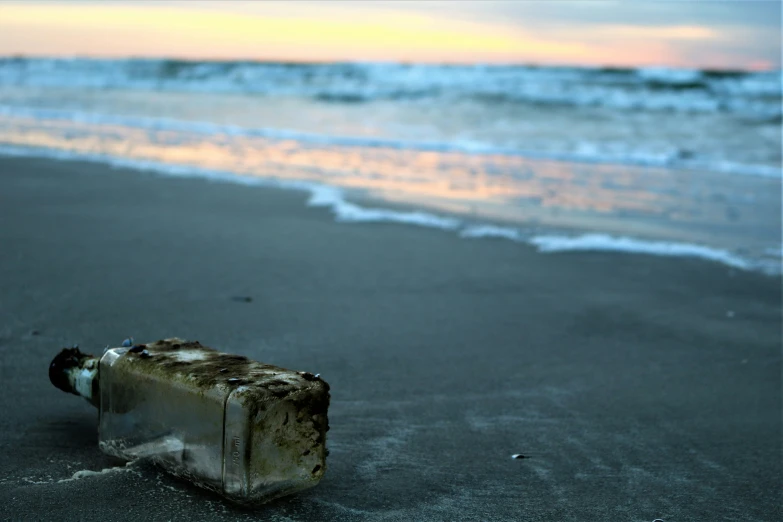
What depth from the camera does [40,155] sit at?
727 cm

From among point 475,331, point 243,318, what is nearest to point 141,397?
point 243,318

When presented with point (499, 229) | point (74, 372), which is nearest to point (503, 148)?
point (499, 229)

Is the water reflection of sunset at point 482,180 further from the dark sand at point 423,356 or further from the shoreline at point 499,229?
the dark sand at point 423,356

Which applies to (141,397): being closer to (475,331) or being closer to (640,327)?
(475,331)

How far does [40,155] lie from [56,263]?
169 inches

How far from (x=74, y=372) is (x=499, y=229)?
10.8 feet

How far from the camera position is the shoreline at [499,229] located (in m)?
4.36

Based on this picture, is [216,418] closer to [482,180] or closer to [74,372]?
[74,372]

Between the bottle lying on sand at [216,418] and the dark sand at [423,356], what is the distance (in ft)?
0.21

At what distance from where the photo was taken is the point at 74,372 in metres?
1.77

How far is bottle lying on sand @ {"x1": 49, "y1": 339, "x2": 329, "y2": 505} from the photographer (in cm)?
140

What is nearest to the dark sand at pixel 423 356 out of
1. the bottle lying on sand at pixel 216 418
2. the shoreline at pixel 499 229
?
the bottle lying on sand at pixel 216 418

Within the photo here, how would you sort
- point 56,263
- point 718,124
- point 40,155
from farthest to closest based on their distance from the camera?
point 718,124
point 40,155
point 56,263

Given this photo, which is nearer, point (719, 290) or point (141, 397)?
point (141, 397)
